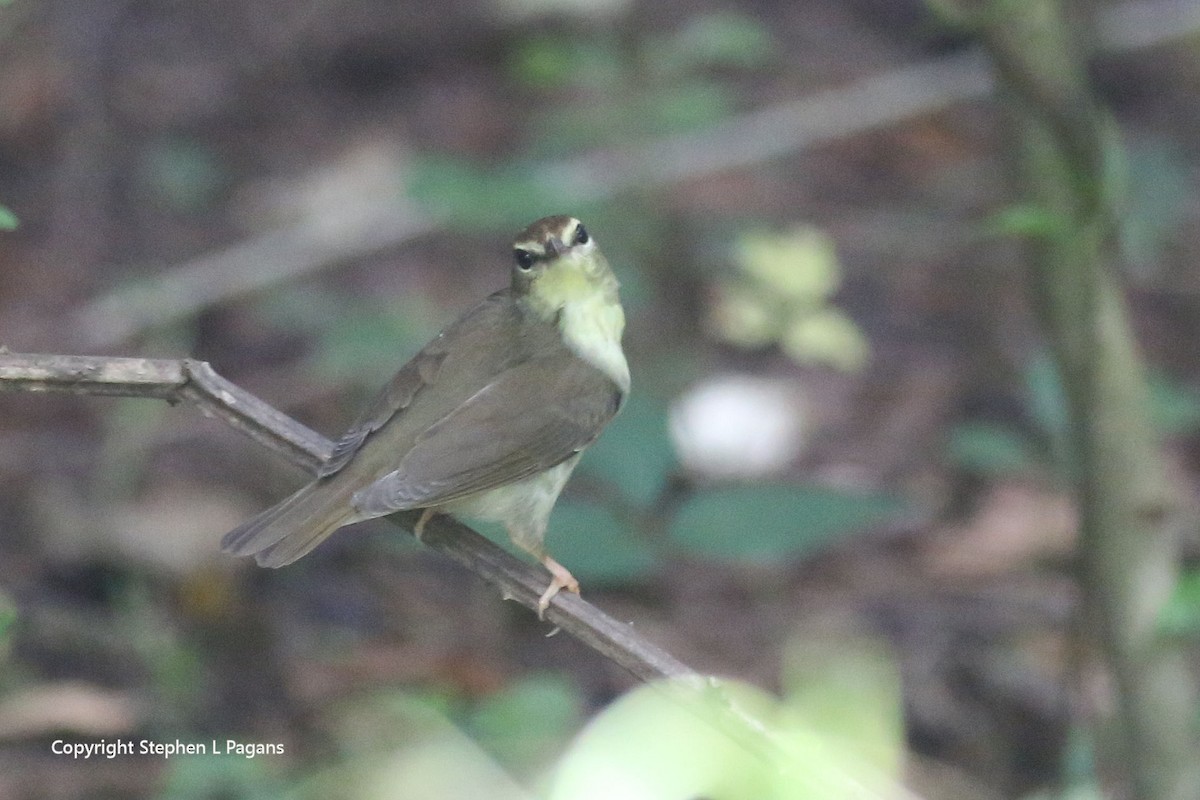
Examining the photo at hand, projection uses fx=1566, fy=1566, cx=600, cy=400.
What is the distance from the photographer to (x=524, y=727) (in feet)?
11.8

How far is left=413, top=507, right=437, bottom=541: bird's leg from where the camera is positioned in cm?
344

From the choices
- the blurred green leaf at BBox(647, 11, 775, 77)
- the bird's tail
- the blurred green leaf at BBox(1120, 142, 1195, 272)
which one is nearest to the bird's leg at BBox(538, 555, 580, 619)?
the bird's tail

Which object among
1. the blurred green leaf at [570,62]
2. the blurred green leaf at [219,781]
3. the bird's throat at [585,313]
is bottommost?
the blurred green leaf at [219,781]

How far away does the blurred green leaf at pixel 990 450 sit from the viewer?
16.6 feet

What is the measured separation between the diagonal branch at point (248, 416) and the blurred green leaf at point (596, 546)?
0.88 m

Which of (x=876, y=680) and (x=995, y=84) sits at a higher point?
(x=995, y=84)

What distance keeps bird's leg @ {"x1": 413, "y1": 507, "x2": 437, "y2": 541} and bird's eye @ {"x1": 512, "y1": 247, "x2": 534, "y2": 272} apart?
70 cm

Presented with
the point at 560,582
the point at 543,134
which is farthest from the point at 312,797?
the point at 543,134

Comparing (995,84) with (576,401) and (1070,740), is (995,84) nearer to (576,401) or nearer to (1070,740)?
(576,401)

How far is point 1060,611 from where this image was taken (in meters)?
5.03

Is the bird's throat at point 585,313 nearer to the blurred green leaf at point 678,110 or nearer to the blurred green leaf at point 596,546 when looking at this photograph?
the blurred green leaf at point 596,546

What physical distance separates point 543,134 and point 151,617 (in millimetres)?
3644

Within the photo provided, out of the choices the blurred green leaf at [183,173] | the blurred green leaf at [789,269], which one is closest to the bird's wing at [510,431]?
the blurred green leaf at [789,269]

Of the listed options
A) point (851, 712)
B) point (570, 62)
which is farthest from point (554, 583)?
point (570, 62)
